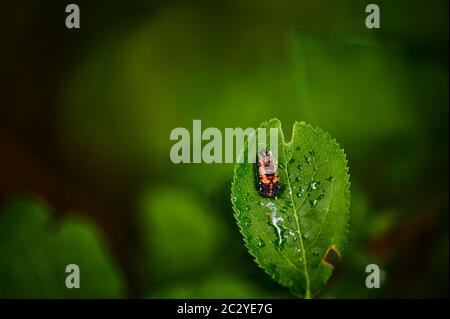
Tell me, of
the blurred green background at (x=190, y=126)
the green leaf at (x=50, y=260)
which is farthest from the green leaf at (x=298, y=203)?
the green leaf at (x=50, y=260)

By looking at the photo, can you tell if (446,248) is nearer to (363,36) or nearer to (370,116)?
(370,116)

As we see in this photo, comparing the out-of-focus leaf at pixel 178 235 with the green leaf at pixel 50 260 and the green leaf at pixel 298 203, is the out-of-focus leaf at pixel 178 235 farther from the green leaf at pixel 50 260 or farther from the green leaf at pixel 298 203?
the green leaf at pixel 298 203

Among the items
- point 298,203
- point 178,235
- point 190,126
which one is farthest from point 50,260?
point 298,203

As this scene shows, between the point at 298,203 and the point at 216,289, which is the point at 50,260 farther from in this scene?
the point at 298,203

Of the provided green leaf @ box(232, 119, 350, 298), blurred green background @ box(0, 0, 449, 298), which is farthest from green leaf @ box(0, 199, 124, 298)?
green leaf @ box(232, 119, 350, 298)

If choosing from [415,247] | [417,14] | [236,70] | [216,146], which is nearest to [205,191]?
[216,146]

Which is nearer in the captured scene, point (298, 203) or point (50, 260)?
point (298, 203)

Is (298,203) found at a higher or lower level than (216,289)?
higher
